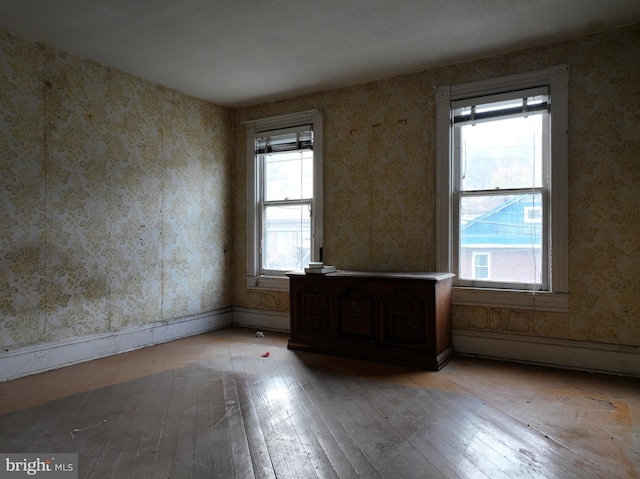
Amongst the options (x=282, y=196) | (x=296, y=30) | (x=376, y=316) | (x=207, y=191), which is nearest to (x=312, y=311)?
(x=376, y=316)

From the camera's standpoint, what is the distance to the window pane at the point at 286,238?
503cm

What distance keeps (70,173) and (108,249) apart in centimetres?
78

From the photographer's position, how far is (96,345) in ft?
13.0

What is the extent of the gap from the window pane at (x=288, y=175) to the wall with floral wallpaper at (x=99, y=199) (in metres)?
0.65

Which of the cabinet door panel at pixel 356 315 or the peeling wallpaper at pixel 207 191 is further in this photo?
the cabinet door panel at pixel 356 315

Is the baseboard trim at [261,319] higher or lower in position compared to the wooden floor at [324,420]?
higher

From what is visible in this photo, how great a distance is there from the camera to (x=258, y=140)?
5324mm

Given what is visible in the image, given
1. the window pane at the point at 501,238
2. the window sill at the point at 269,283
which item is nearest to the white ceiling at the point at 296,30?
the window pane at the point at 501,238

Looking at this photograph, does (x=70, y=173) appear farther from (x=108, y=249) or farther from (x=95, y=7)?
(x=95, y=7)

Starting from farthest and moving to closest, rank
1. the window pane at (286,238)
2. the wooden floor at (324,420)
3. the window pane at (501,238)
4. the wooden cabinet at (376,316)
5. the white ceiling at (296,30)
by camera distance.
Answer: the window pane at (286,238), the window pane at (501,238), the wooden cabinet at (376,316), the white ceiling at (296,30), the wooden floor at (324,420)

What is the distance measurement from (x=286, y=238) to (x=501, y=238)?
2457 mm

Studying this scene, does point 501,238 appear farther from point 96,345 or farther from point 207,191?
point 96,345

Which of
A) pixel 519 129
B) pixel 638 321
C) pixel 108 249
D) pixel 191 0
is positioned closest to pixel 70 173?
pixel 108 249

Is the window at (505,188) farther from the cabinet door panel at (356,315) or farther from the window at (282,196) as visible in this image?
the window at (282,196)
